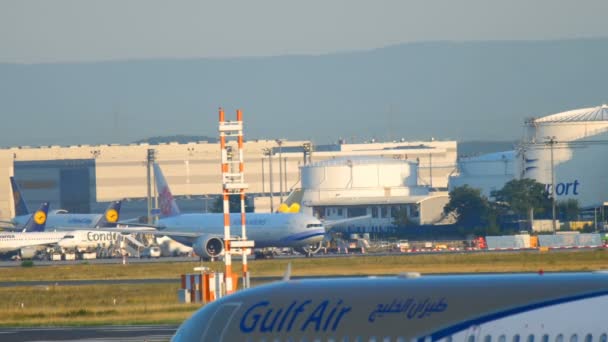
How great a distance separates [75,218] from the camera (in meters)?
147

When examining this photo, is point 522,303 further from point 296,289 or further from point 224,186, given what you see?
point 224,186

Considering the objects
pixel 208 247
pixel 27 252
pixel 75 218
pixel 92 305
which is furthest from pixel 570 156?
pixel 92 305

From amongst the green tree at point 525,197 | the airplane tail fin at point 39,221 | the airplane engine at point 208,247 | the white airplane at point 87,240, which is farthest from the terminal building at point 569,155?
the airplane engine at point 208,247

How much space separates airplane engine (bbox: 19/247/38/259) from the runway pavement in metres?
72.1

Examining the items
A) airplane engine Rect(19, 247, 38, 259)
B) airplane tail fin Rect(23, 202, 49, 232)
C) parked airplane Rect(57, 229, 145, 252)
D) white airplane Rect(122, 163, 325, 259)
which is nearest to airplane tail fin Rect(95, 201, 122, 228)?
airplane tail fin Rect(23, 202, 49, 232)

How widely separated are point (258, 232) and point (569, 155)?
55167 millimetres

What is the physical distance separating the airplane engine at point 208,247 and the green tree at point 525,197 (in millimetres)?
45812

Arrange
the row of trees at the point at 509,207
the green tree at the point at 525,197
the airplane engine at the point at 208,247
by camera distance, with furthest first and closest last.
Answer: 1. the row of trees at the point at 509,207
2. the green tree at the point at 525,197
3. the airplane engine at the point at 208,247

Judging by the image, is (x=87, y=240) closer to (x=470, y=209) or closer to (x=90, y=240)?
(x=90, y=240)

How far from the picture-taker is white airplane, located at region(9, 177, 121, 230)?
134875 mm

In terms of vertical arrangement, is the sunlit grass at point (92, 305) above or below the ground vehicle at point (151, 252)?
above

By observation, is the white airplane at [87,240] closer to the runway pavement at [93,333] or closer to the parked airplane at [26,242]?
the parked airplane at [26,242]

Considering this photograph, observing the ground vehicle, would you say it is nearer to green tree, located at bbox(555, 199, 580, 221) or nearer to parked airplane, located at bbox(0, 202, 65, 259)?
parked airplane, located at bbox(0, 202, 65, 259)

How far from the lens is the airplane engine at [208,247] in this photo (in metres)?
91.2
